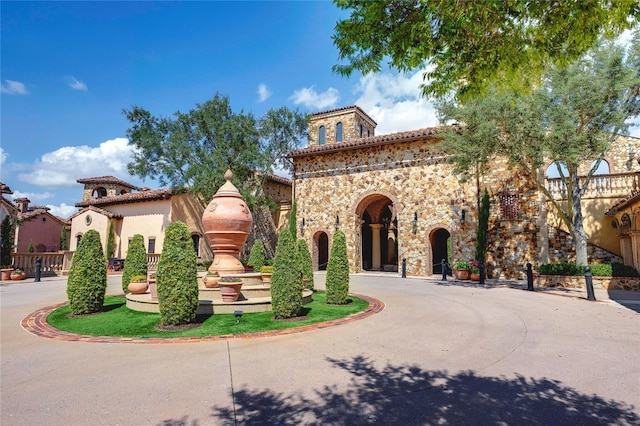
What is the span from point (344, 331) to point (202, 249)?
68.3ft

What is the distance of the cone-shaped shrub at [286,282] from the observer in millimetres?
7516

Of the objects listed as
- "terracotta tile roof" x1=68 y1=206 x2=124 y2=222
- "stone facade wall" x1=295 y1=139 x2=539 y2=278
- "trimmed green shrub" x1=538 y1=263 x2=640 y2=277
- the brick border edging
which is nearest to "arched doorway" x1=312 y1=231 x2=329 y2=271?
"stone facade wall" x1=295 y1=139 x2=539 y2=278

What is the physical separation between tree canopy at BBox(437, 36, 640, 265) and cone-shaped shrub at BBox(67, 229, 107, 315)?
12.0 meters

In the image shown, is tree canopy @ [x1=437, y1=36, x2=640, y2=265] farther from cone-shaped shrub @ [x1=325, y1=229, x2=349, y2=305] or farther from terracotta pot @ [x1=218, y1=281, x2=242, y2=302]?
terracotta pot @ [x1=218, y1=281, x2=242, y2=302]

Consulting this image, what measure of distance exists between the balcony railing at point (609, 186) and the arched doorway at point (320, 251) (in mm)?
12791

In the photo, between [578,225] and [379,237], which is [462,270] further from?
[379,237]

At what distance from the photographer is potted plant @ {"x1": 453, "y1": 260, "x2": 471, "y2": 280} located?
16.7m

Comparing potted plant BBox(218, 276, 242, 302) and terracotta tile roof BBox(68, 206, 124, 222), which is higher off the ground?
terracotta tile roof BBox(68, 206, 124, 222)

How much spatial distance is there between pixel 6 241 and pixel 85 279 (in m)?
16.1

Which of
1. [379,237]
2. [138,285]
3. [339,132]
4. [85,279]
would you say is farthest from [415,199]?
[85,279]

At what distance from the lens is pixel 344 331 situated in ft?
21.6

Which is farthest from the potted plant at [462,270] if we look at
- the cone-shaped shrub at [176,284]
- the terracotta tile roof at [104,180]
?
the terracotta tile roof at [104,180]

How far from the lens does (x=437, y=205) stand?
18734mm

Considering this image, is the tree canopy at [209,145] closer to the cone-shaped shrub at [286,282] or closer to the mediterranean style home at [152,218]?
the mediterranean style home at [152,218]
